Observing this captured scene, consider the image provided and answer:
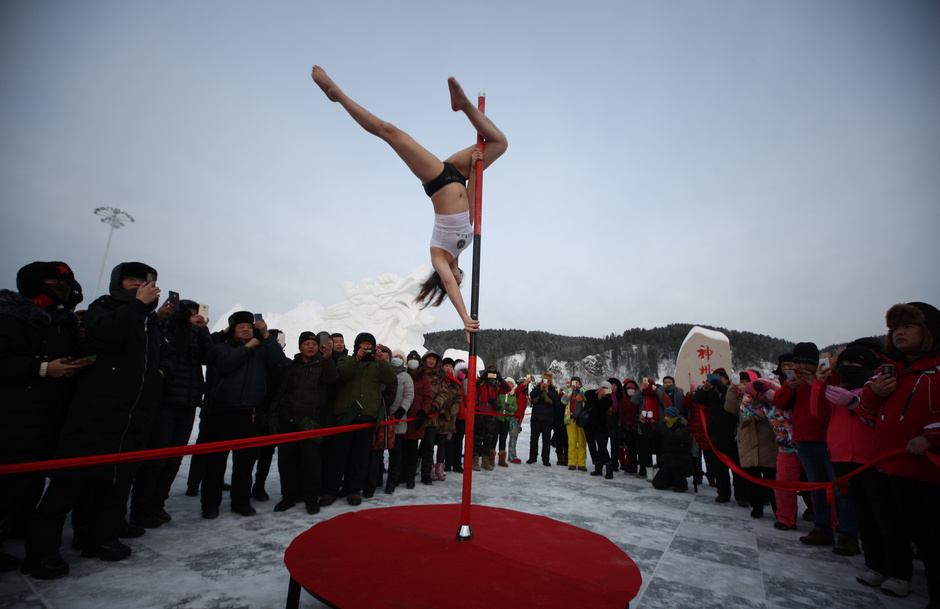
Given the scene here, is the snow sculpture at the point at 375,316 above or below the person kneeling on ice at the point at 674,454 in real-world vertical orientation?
above

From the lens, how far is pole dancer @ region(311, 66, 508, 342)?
8.54ft

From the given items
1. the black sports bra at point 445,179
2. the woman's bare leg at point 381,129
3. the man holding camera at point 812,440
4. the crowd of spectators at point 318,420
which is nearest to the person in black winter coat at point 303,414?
the crowd of spectators at point 318,420

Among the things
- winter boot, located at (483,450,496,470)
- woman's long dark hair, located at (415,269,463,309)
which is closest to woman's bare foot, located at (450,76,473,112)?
woman's long dark hair, located at (415,269,463,309)

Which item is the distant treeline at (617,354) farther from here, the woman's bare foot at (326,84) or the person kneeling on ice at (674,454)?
the woman's bare foot at (326,84)

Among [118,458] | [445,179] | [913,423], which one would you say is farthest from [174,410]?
[913,423]

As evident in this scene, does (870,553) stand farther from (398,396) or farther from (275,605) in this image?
(398,396)

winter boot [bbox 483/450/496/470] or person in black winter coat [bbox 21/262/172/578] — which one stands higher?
person in black winter coat [bbox 21/262/172/578]

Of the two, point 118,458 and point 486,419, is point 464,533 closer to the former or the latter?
point 118,458

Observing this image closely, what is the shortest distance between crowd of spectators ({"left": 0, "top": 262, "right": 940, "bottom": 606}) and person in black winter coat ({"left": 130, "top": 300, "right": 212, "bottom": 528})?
2 cm

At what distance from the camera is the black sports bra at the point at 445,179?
286cm

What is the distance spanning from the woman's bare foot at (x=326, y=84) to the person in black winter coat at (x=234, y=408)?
2918 millimetres

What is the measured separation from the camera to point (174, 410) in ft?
13.6

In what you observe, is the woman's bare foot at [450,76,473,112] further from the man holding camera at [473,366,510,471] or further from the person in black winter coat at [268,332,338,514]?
the man holding camera at [473,366,510,471]

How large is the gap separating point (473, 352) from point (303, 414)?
283cm
